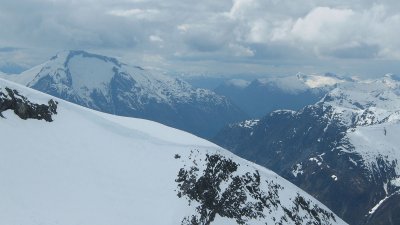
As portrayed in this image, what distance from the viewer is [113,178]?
300ft

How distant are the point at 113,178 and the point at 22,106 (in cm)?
2651

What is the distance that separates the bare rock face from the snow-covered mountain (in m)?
0.20

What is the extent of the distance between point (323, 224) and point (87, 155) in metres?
63.3

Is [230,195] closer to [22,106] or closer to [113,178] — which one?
[113,178]

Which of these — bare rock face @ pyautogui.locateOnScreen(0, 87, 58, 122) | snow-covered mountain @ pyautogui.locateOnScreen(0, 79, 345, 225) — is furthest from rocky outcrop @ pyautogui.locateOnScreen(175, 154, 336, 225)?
bare rock face @ pyautogui.locateOnScreen(0, 87, 58, 122)

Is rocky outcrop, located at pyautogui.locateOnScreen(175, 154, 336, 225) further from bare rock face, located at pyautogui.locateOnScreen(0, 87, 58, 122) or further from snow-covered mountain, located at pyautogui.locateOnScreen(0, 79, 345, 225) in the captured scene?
bare rock face, located at pyautogui.locateOnScreen(0, 87, 58, 122)

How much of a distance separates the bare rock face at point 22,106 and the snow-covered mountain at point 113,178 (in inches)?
7.9

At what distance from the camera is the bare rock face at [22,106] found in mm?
100062

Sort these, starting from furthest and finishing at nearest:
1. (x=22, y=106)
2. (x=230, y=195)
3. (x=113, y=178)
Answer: (x=22, y=106), (x=230, y=195), (x=113, y=178)

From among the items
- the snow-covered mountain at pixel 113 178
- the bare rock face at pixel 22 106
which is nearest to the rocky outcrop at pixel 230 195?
the snow-covered mountain at pixel 113 178

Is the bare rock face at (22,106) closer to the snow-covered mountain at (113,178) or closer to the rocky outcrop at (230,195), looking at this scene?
the snow-covered mountain at (113,178)

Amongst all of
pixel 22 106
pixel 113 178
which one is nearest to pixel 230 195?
pixel 113 178

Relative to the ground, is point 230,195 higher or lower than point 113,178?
lower

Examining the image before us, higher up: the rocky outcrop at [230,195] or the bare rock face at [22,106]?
the bare rock face at [22,106]
